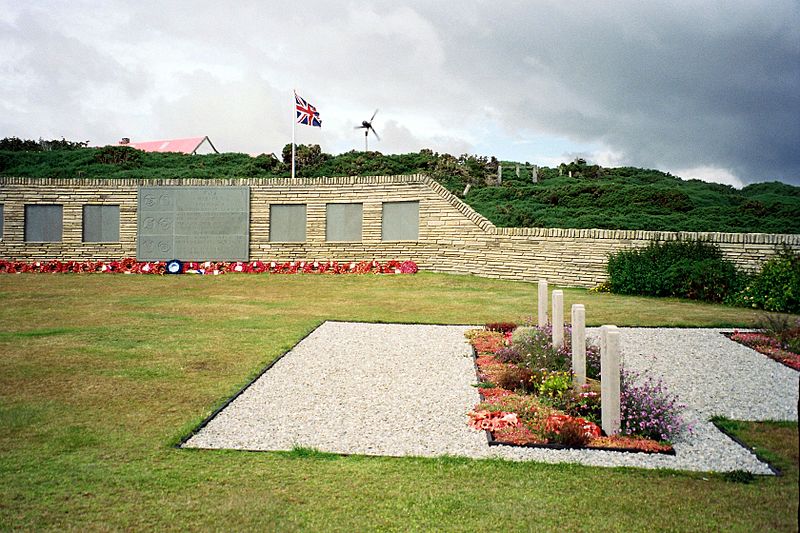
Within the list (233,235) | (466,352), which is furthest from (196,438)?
(233,235)

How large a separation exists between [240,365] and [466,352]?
3.87 m

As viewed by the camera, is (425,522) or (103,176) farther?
(103,176)

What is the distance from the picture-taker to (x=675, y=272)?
58.6ft

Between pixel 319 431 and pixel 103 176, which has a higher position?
pixel 103 176

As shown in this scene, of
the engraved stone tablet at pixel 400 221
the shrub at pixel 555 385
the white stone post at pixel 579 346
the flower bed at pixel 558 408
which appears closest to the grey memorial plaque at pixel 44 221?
the engraved stone tablet at pixel 400 221

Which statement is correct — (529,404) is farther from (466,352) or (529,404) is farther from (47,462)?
(47,462)

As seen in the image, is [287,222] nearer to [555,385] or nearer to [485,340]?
[485,340]

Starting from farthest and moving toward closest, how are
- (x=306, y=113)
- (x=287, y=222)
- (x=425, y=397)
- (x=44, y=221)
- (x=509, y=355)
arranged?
1. (x=306, y=113)
2. (x=44, y=221)
3. (x=287, y=222)
4. (x=509, y=355)
5. (x=425, y=397)

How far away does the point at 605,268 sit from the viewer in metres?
19.9

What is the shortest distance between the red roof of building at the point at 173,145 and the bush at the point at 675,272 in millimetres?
34544

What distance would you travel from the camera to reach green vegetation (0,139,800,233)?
74.0ft

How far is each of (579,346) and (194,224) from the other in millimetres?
21785

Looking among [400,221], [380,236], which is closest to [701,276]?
[400,221]

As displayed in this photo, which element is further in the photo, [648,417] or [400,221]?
[400,221]
